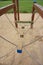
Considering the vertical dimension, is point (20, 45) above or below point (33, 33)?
above

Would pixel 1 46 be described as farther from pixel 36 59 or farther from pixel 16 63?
pixel 36 59

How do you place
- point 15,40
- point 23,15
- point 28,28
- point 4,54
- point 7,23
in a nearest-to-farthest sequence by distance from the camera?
1. point 4,54
2. point 15,40
3. point 28,28
4. point 7,23
5. point 23,15

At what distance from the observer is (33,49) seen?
1458 millimetres

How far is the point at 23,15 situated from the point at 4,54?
1.14 m

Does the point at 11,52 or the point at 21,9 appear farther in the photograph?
the point at 21,9

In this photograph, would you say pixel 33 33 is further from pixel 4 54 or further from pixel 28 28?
pixel 4 54

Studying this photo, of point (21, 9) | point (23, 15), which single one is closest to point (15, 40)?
point (23, 15)

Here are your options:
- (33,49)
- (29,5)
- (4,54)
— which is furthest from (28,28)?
(29,5)

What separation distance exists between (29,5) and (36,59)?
5.40ft

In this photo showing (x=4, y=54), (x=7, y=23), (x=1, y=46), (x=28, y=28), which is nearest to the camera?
(x=4, y=54)

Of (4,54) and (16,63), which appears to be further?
(4,54)

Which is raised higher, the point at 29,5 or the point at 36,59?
the point at 29,5

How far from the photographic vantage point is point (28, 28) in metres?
1.93

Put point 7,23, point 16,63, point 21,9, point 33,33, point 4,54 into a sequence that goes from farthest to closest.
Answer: point 21,9
point 7,23
point 33,33
point 4,54
point 16,63
